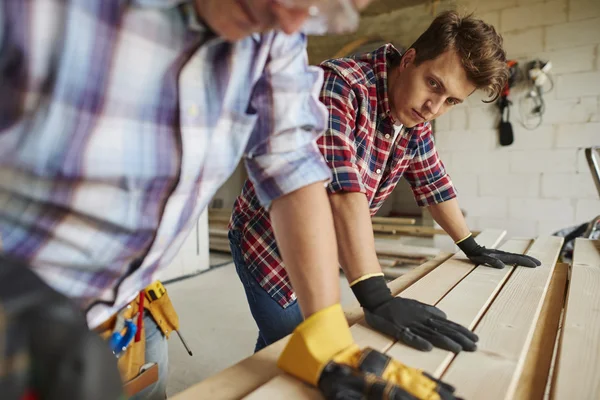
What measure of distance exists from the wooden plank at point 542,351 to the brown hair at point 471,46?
81cm

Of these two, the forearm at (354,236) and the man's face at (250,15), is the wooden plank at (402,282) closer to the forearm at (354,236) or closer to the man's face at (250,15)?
the forearm at (354,236)

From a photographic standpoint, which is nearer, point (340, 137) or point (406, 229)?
point (340, 137)

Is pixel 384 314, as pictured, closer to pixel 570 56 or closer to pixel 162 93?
pixel 162 93

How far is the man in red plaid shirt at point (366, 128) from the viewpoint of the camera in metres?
1.25

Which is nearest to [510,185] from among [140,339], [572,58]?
[572,58]

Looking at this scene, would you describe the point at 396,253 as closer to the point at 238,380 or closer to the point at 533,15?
the point at 533,15

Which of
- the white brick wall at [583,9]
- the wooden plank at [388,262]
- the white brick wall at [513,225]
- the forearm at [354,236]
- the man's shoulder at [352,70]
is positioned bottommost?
the wooden plank at [388,262]

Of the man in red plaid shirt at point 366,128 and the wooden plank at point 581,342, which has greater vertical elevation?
the man in red plaid shirt at point 366,128

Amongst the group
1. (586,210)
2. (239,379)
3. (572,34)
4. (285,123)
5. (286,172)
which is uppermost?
(572,34)

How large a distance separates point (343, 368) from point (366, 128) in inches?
36.3

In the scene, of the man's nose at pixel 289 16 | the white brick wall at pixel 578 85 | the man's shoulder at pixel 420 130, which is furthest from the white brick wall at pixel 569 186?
the man's nose at pixel 289 16

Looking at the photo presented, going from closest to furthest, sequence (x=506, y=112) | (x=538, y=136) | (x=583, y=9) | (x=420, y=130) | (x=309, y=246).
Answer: (x=309, y=246)
(x=420, y=130)
(x=583, y=9)
(x=538, y=136)
(x=506, y=112)

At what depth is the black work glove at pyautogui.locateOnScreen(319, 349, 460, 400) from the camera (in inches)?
27.7

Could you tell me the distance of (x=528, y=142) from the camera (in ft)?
15.6
